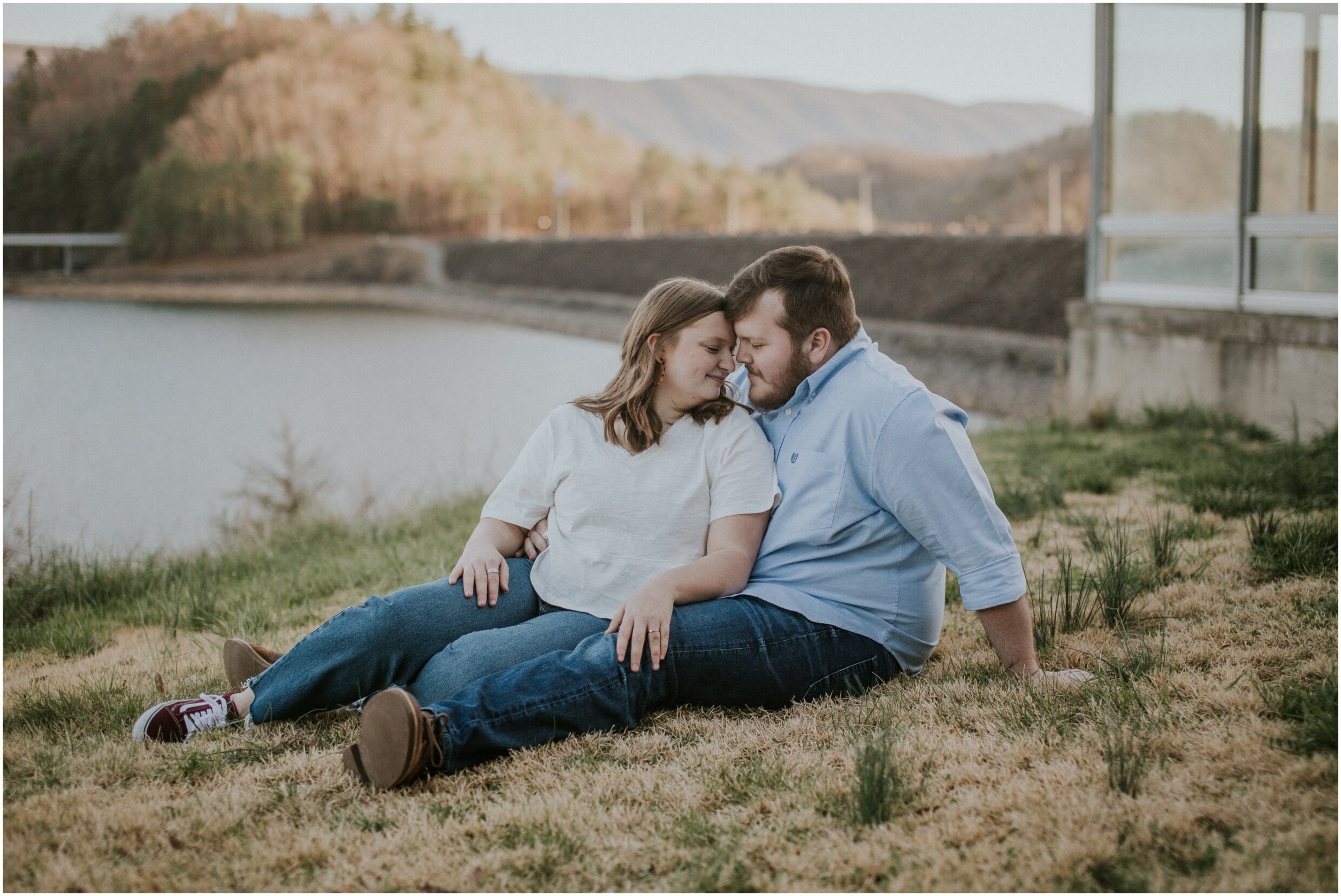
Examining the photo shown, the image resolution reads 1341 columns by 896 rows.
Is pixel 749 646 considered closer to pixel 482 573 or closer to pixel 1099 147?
pixel 482 573

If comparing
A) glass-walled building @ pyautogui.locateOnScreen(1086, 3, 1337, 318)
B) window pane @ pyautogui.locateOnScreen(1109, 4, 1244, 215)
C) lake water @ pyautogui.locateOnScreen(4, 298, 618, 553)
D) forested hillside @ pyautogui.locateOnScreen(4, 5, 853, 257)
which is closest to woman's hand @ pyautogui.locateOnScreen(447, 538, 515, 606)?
lake water @ pyautogui.locateOnScreen(4, 298, 618, 553)

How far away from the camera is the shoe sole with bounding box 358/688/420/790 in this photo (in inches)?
86.4

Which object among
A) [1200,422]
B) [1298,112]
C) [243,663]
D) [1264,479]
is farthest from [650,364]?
[1298,112]

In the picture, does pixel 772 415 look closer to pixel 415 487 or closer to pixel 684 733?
pixel 684 733

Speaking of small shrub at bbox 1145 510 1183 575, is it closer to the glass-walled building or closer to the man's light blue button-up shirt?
the man's light blue button-up shirt

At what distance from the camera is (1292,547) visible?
3.65m

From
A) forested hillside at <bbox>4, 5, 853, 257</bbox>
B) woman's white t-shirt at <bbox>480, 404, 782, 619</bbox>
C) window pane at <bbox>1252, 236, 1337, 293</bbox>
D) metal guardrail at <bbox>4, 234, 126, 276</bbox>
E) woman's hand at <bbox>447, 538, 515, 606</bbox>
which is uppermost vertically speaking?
forested hillside at <bbox>4, 5, 853, 257</bbox>

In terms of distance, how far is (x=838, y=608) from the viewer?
2693 mm

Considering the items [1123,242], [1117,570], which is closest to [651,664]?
[1117,570]

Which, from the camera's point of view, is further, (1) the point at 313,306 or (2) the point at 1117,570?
(1) the point at 313,306

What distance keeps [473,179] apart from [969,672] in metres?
87.6

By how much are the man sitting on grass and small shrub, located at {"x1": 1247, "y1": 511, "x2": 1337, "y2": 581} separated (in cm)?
133

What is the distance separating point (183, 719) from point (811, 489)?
166 centimetres

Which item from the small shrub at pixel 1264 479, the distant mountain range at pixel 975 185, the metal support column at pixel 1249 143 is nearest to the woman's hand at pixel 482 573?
the small shrub at pixel 1264 479
